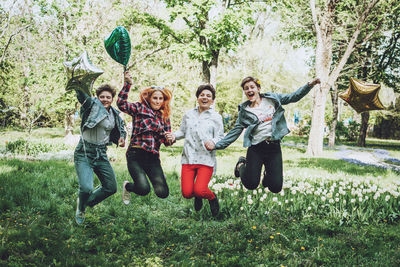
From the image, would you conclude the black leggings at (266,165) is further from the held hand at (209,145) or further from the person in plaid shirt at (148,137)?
the person in plaid shirt at (148,137)

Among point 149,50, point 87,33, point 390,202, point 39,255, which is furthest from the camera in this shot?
point 149,50

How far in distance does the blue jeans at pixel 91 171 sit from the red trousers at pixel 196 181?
1.09 meters

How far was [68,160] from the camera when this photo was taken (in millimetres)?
11828

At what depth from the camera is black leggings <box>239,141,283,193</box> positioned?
550 centimetres

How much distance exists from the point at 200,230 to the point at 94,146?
2.30 m

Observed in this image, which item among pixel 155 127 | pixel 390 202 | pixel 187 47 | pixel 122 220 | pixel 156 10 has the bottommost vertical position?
pixel 122 220

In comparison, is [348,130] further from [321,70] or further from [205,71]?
[205,71]

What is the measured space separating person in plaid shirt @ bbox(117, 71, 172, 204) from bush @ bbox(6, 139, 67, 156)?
9143 mm

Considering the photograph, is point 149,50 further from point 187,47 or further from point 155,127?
point 155,127

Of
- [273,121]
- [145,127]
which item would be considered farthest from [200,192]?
[273,121]

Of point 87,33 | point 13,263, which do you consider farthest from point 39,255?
point 87,33

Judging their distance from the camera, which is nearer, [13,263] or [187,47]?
[13,263]

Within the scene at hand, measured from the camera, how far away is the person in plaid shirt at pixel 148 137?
5.05 metres

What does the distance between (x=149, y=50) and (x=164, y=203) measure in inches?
457
